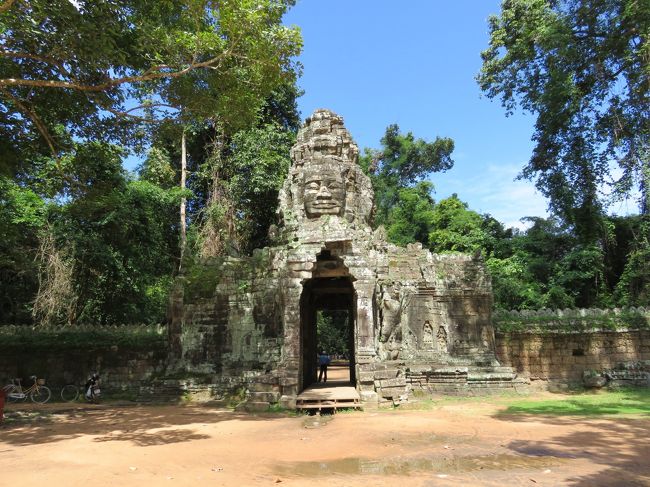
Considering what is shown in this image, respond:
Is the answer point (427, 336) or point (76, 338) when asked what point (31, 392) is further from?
point (427, 336)

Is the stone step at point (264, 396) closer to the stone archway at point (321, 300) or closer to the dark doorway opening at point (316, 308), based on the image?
the stone archway at point (321, 300)

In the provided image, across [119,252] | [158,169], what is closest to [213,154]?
[158,169]

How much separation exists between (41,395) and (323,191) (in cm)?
1160

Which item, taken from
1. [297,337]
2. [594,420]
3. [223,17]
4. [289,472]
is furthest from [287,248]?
[594,420]

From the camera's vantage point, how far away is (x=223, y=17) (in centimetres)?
1001

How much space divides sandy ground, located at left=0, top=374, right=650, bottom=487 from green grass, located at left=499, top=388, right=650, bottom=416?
92 cm

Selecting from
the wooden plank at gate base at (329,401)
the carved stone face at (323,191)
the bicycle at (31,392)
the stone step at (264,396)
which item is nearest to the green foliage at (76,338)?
the bicycle at (31,392)

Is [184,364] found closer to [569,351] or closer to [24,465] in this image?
[24,465]

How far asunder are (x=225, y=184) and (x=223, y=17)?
1413 centimetres

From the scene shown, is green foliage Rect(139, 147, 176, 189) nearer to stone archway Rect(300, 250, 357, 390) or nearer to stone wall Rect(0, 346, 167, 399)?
stone wall Rect(0, 346, 167, 399)

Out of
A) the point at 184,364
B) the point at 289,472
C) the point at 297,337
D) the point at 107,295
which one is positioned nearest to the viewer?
the point at 289,472

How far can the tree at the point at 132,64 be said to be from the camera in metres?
8.80

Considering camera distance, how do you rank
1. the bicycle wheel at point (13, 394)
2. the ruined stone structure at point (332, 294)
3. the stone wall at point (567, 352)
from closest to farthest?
the ruined stone structure at point (332, 294) → the bicycle wheel at point (13, 394) → the stone wall at point (567, 352)

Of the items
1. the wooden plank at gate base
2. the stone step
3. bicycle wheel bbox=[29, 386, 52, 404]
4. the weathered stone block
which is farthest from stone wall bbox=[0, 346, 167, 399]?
the weathered stone block
